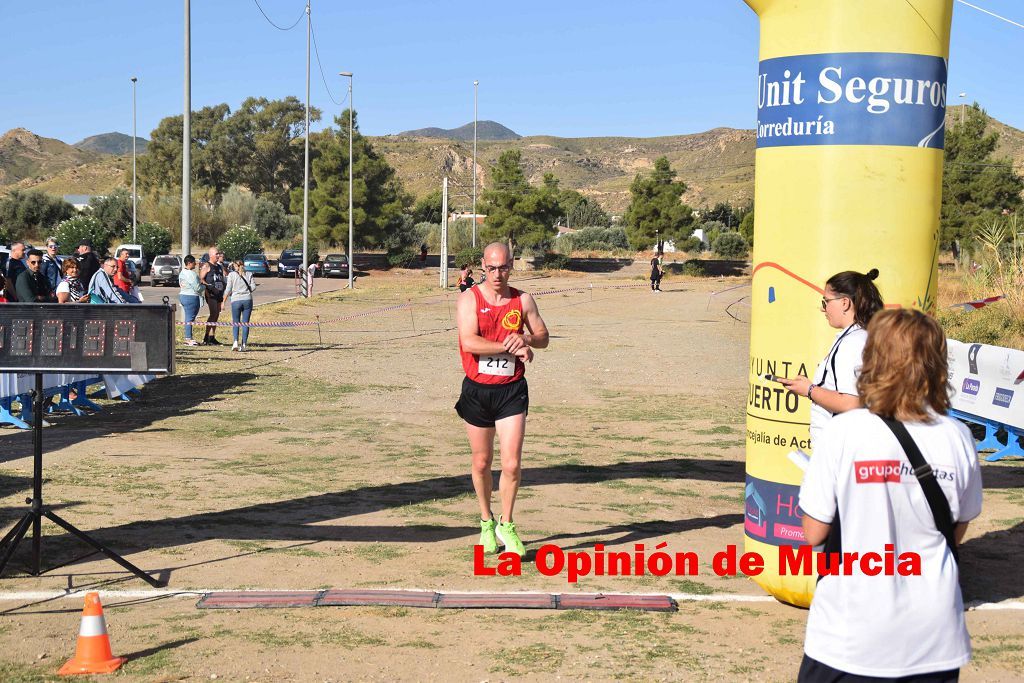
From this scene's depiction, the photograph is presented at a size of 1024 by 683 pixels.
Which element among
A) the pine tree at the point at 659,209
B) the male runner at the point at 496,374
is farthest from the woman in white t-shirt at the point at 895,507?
the pine tree at the point at 659,209

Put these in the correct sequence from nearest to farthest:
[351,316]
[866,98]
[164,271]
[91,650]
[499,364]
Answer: [91,650]
[866,98]
[499,364]
[351,316]
[164,271]

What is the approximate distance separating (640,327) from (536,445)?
18545 mm

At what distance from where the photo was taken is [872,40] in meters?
6.37

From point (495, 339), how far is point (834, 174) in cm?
230

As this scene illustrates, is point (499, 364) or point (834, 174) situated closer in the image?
point (834, 174)

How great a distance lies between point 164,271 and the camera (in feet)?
171

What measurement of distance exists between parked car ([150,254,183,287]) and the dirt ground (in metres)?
35.2

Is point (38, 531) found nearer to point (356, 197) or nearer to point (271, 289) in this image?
point (271, 289)

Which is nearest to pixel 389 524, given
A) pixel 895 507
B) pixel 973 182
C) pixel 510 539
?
pixel 510 539

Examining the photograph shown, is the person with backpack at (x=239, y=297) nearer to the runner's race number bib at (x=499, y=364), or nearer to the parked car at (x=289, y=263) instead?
the runner's race number bib at (x=499, y=364)

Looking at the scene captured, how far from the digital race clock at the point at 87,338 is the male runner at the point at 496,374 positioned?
72.5 inches

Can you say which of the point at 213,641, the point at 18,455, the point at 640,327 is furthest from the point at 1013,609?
the point at 640,327

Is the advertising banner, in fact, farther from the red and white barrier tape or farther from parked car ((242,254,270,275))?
parked car ((242,254,270,275))

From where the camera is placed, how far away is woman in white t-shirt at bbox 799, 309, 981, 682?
10.6 ft
